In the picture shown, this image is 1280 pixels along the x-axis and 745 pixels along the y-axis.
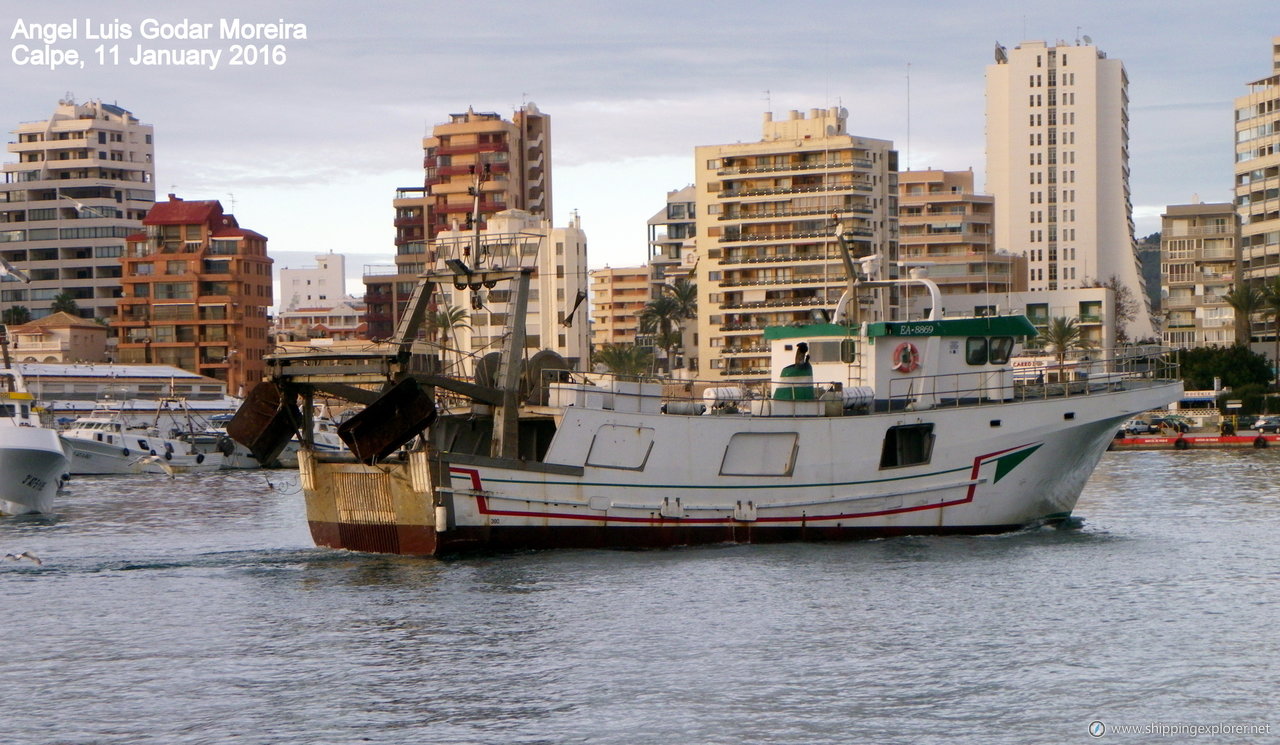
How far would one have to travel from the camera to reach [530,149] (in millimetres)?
152625

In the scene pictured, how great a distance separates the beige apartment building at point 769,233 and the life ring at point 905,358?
79.3 meters

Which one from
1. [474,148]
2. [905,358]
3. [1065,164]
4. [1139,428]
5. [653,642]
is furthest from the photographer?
[1065,164]

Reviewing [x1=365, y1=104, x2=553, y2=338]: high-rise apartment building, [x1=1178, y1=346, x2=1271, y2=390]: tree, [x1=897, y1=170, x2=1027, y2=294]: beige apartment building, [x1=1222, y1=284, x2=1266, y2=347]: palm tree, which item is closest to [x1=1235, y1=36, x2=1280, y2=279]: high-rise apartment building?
[x1=1222, y1=284, x2=1266, y2=347]: palm tree

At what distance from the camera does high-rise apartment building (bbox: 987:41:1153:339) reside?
160125 millimetres

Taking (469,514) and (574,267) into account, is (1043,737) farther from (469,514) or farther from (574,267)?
(574,267)

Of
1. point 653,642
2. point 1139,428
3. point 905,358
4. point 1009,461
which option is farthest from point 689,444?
point 1139,428

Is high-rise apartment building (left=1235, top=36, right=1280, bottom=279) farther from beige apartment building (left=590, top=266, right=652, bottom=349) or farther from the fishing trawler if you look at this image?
the fishing trawler

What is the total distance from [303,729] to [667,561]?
12804mm

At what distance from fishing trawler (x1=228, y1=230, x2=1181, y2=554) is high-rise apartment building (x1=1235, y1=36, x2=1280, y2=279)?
95.6 m

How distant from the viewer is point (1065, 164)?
162 metres

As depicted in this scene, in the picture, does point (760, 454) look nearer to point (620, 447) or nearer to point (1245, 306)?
point (620, 447)

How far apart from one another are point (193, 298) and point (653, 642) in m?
110

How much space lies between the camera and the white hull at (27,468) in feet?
160

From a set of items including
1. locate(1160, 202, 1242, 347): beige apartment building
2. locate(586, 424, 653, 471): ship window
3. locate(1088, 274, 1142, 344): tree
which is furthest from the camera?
locate(1088, 274, 1142, 344): tree
